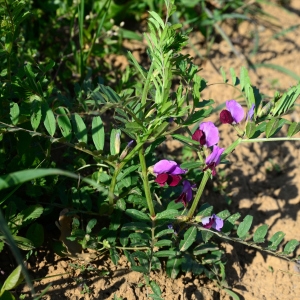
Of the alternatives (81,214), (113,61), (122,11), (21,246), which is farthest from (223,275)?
(122,11)

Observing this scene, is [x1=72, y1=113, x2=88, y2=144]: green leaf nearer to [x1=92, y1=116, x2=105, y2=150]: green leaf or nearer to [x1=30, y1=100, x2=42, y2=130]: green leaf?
[x1=92, y1=116, x2=105, y2=150]: green leaf

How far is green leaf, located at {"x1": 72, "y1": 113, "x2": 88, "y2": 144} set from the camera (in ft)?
A: 6.25

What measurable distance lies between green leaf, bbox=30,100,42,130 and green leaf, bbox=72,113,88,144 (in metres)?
0.13

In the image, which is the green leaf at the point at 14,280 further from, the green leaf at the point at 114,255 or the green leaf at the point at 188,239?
the green leaf at the point at 188,239

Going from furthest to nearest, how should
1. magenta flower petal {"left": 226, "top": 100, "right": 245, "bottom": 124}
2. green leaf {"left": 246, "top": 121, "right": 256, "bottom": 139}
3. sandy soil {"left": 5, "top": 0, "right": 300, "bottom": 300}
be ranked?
sandy soil {"left": 5, "top": 0, "right": 300, "bottom": 300} → magenta flower petal {"left": 226, "top": 100, "right": 245, "bottom": 124} → green leaf {"left": 246, "top": 121, "right": 256, "bottom": 139}

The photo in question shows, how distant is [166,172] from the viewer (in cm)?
180

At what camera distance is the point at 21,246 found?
1.80 metres

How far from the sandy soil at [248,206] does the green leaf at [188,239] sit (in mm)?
220

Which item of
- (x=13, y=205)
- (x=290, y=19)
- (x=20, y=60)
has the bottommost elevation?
(x=13, y=205)

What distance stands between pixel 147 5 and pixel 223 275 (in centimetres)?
→ 171

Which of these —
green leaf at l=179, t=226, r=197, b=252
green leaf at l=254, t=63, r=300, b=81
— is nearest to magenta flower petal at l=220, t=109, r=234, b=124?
green leaf at l=179, t=226, r=197, b=252

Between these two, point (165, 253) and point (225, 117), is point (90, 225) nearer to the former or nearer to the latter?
point (165, 253)

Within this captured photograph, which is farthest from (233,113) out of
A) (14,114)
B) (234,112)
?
(14,114)

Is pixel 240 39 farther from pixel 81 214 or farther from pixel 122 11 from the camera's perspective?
pixel 81 214
